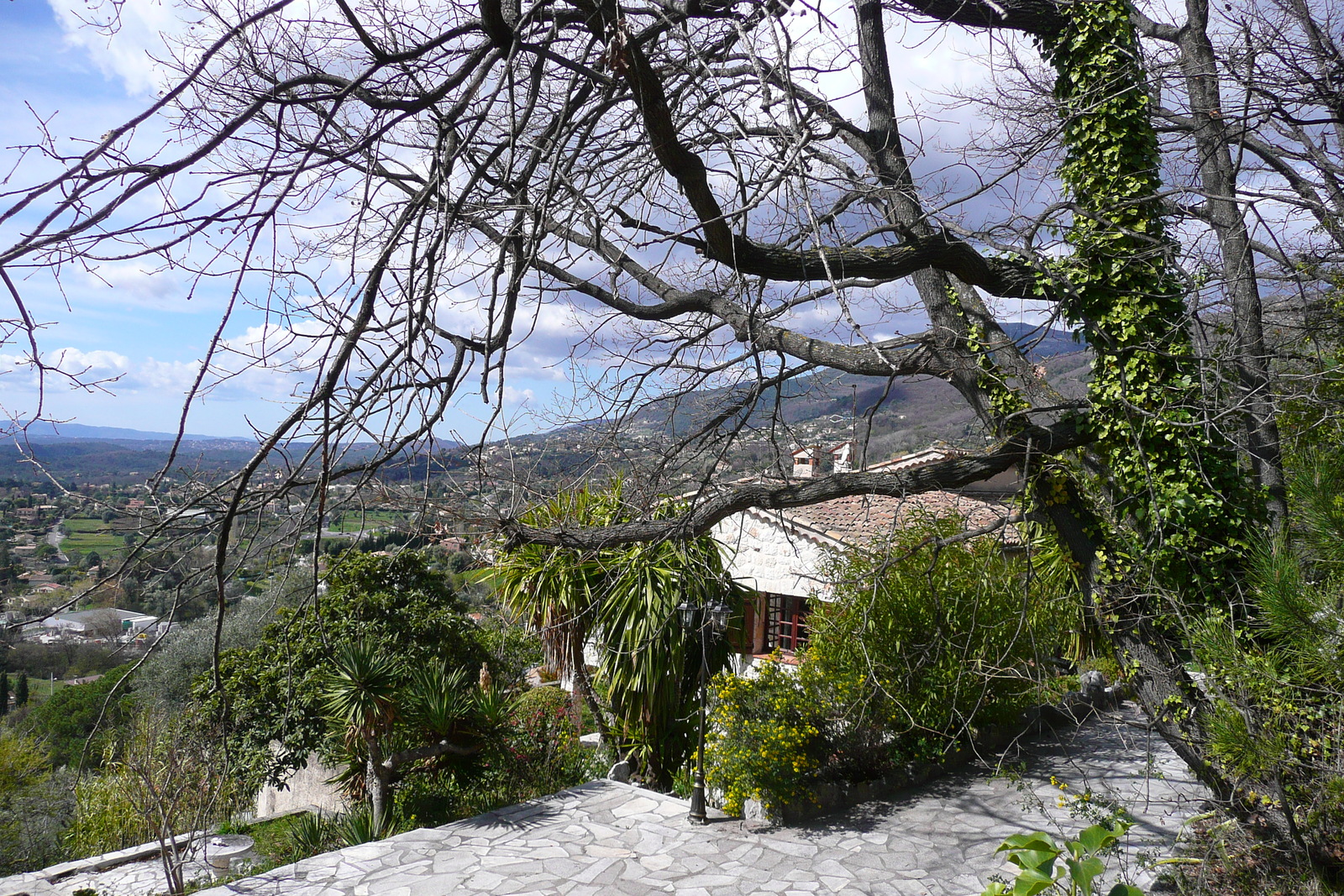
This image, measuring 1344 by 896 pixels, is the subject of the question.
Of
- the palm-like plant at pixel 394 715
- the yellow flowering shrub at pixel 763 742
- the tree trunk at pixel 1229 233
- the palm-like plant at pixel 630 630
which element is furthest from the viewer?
the palm-like plant at pixel 630 630

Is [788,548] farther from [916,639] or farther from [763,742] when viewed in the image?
[763,742]

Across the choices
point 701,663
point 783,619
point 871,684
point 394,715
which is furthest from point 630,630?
point 783,619

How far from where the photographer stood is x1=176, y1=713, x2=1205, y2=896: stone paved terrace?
6000mm

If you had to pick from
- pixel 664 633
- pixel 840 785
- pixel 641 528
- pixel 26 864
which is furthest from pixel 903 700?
pixel 26 864

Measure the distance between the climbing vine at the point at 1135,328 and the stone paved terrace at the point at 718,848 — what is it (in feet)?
3.82

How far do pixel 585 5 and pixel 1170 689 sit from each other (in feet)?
15.4

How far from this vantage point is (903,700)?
8.25 meters

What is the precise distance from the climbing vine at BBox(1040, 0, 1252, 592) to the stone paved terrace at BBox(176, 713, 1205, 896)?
1.16 m

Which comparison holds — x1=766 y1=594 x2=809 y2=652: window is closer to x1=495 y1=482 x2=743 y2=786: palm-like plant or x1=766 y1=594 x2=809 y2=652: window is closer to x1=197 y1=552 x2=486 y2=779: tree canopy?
x1=495 y1=482 x2=743 y2=786: palm-like plant

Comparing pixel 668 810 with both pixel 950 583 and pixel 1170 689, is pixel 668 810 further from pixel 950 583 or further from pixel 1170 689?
pixel 1170 689

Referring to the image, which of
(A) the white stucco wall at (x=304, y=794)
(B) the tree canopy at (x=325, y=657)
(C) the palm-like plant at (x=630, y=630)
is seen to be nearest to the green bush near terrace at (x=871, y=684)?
(C) the palm-like plant at (x=630, y=630)

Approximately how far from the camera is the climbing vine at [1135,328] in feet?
15.6

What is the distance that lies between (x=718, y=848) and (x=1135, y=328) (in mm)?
4992

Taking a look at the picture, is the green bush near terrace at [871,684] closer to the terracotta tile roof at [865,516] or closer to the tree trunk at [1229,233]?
the tree trunk at [1229,233]
